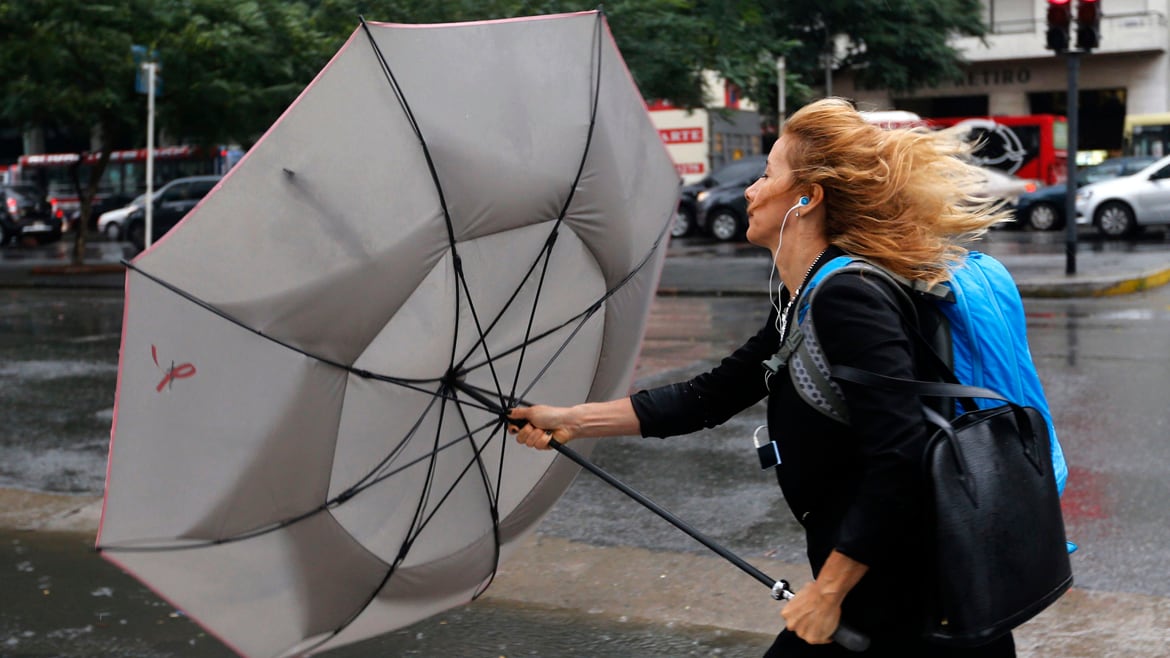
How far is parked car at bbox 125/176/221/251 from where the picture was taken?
27.5m

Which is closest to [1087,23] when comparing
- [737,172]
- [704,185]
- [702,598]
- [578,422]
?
[702,598]

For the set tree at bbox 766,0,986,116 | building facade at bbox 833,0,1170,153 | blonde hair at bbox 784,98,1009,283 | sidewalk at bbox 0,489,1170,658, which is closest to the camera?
blonde hair at bbox 784,98,1009,283

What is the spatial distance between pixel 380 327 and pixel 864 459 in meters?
1.14

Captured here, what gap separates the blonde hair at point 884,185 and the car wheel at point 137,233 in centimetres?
2788

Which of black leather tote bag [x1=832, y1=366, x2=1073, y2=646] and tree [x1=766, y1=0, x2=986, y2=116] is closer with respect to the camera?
black leather tote bag [x1=832, y1=366, x2=1073, y2=646]

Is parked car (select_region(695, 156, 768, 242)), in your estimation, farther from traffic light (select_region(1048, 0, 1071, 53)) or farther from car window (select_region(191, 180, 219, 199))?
traffic light (select_region(1048, 0, 1071, 53))

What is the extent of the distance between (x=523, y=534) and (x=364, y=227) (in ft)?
3.68

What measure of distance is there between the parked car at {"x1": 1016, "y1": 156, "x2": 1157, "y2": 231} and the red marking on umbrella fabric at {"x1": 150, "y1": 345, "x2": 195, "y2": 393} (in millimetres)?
27383

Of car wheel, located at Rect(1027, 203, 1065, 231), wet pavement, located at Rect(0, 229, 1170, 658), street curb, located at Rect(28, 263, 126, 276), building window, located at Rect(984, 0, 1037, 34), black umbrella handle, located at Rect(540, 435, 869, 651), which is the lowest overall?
street curb, located at Rect(28, 263, 126, 276)

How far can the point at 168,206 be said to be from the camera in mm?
28266

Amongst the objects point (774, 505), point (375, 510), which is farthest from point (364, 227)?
point (774, 505)

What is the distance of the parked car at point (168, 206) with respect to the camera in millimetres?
27484

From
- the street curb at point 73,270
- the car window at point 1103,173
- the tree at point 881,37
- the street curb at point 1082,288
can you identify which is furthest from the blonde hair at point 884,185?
the tree at point 881,37

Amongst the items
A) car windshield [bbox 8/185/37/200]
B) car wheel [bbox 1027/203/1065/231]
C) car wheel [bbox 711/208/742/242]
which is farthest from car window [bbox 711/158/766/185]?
car windshield [bbox 8/185/37/200]
